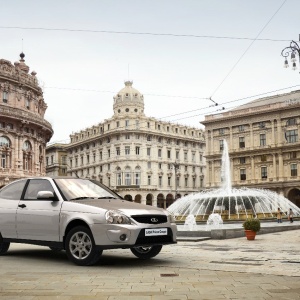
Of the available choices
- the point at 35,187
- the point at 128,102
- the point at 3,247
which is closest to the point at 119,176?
the point at 128,102

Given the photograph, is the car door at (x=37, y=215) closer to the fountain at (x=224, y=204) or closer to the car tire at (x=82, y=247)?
the car tire at (x=82, y=247)

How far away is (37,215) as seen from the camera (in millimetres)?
9539

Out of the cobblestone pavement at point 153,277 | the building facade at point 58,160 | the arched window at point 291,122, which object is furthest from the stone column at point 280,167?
the building facade at point 58,160

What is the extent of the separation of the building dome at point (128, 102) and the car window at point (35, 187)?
71425 mm

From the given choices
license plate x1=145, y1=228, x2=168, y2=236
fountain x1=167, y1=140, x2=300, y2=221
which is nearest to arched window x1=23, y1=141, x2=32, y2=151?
fountain x1=167, y1=140, x2=300, y2=221

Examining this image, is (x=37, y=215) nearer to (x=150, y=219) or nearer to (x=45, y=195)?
(x=45, y=195)

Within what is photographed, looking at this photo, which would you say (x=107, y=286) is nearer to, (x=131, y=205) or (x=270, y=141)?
(x=131, y=205)

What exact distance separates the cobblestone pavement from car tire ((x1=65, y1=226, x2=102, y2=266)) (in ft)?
0.61

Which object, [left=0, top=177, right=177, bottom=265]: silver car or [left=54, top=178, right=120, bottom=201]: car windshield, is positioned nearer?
[left=0, top=177, right=177, bottom=265]: silver car

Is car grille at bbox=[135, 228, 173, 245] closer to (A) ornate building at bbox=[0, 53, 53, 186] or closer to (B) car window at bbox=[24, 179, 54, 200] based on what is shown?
(B) car window at bbox=[24, 179, 54, 200]

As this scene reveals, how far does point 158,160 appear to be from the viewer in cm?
8356

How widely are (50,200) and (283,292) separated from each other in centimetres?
514

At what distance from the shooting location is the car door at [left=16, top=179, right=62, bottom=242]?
9258mm

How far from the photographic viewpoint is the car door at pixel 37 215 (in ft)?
30.4
